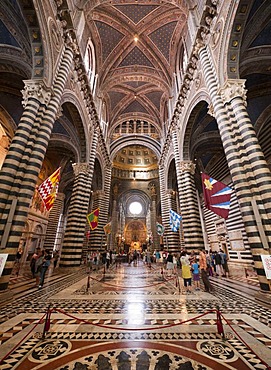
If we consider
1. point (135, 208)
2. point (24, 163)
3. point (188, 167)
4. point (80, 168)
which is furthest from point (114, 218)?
point (24, 163)

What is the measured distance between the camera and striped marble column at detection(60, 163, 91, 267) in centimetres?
1154

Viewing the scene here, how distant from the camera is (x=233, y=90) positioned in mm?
7152

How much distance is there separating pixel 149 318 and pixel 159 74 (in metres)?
21.9

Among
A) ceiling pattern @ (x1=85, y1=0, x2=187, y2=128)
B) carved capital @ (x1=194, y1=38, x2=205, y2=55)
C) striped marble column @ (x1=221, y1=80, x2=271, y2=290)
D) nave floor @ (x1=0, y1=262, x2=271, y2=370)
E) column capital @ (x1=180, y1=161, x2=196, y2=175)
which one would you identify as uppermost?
ceiling pattern @ (x1=85, y1=0, x2=187, y2=128)

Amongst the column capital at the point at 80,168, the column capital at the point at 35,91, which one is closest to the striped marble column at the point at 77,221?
the column capital at the point at 80,168

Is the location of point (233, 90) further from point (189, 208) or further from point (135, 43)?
point (135, 43)

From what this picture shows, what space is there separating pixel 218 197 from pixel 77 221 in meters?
9.53

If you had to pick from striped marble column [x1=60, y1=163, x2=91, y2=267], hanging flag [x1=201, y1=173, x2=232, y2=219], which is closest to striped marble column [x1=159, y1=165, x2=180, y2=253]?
striped marble column [x1=60, y1=163, x2=91, y2=267]

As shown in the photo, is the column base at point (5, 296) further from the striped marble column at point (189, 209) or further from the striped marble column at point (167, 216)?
the striped marble column at point (167, 216)

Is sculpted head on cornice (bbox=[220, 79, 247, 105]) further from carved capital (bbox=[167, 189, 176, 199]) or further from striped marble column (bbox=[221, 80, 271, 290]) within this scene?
carved capital (bbox=[167, 189, 176, 199])

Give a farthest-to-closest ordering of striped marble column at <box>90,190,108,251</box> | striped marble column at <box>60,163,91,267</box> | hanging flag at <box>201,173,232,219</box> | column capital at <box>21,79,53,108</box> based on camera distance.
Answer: striped marble column at <box>90,190,108,251</box>, striped marble column at <box>60,163,91,267</box>, column capital at <box>21,79,53,108</box>, hanging flag at <box>201,173,232,219</box>

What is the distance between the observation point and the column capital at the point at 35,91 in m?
7.21

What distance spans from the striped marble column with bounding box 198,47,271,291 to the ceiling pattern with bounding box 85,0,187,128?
11944 millimetres

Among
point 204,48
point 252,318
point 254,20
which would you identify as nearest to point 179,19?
point 204,48
